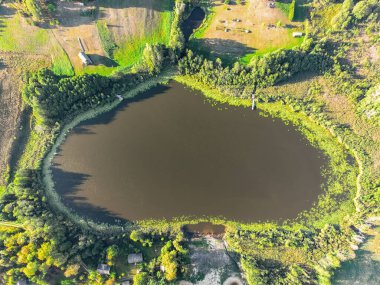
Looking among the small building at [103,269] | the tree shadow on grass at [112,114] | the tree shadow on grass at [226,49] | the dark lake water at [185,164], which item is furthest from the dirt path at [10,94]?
the tree shadow on grass at [226,49]

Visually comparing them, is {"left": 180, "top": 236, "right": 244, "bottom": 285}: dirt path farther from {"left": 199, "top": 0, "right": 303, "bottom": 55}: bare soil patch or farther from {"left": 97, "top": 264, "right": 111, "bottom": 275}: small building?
{"left": 199, "top": 0, "right": 303, "bottom": 55}: bare soil patch

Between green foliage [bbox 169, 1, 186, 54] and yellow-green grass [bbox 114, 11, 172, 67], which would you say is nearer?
green foliage [bbox 169, 1, 186, 54]

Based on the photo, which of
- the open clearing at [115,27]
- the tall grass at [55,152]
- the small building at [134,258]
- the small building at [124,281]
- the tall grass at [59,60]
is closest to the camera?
the small building at [124,281]

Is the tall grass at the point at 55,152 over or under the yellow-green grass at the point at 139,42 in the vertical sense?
under

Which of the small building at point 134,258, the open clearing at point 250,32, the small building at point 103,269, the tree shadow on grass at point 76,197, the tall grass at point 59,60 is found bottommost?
the small building at point 103,269

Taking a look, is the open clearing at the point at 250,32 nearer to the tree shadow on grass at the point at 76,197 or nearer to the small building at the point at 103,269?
the tree shadow on grass at the point at 76,197

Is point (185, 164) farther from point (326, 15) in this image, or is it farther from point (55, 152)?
point (326, 15)

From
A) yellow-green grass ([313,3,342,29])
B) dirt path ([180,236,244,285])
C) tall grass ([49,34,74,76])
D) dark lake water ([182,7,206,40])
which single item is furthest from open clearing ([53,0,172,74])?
dirt path ([180,236,244,285])
